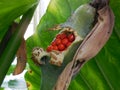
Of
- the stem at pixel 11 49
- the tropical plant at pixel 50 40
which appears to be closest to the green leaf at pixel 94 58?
the tropical plant at pixel 50 40

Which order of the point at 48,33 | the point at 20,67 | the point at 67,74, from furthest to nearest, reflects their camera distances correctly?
the point at 48,33, the point at 20,67, the point at 67,74

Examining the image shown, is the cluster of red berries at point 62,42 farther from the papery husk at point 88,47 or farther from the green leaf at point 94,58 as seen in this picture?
the green leaf at point 94,58

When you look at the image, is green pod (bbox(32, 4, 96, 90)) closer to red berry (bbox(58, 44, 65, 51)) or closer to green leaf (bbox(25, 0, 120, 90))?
red berry (bbox(58, 44, 65, 51))

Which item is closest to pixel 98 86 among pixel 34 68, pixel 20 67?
pixel 34 68

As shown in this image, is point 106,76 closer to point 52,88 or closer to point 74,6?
point 74,6

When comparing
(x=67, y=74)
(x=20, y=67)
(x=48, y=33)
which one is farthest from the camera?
(x=48, y=33)

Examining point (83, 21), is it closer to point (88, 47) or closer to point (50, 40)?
point (88, 47)

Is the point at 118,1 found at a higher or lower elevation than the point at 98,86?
higher
